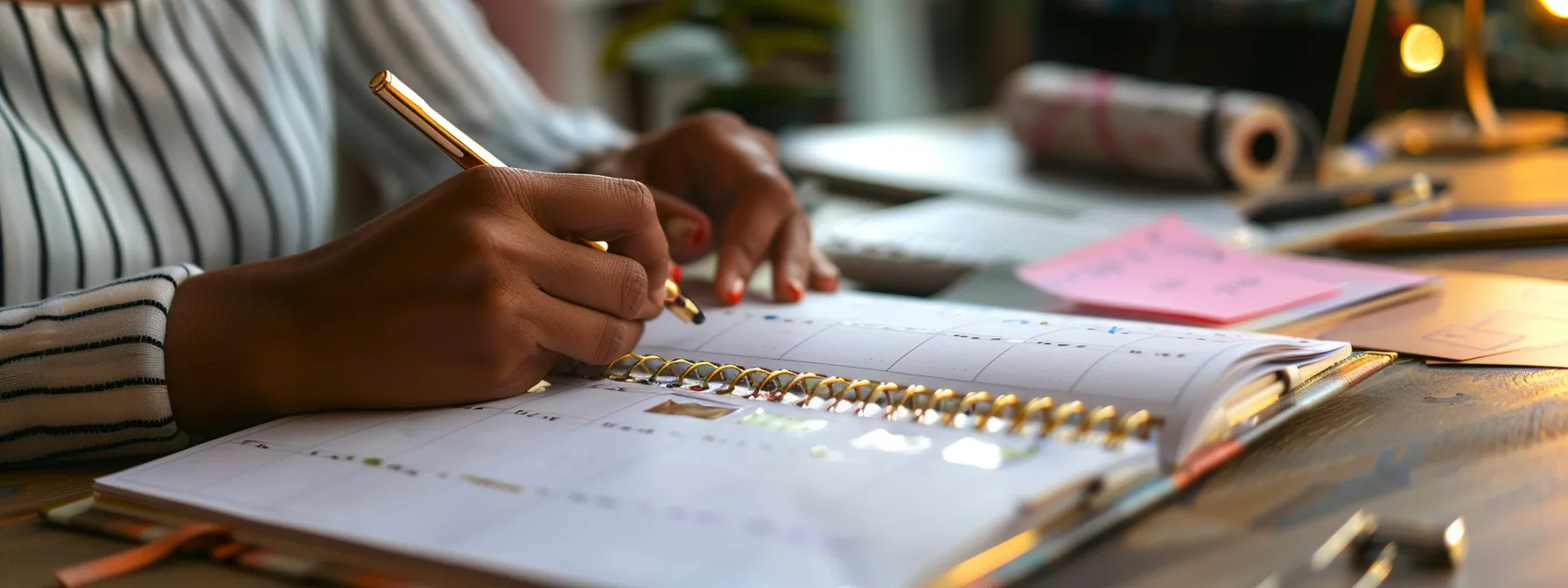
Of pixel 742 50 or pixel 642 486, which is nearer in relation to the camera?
pixel 642 486

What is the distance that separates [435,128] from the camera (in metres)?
0.49

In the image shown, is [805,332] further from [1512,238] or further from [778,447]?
[1512,238]

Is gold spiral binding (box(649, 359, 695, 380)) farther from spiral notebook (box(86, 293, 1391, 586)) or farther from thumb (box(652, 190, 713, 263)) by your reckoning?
thumb (box(652, 190, 713, 263))

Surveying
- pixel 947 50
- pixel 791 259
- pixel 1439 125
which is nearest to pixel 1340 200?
pixel 791 259

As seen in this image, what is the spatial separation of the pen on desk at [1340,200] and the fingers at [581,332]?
579mm

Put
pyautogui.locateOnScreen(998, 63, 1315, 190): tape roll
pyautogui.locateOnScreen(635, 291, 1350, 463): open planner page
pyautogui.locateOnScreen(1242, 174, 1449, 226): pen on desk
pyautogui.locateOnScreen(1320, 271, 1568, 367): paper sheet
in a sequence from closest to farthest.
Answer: pyautogui.locateOnScreen(635, 291, 1350, 463): open planner page
pyautogui.locateOnScreen(1320, 271, 1568, 367): paper sheet
pyautogui.locateOnScreen(1242, 174, 1449, 226): pen on desk
pyautogui.locateOnScreen(998, 63, 1315, 190): tape roll

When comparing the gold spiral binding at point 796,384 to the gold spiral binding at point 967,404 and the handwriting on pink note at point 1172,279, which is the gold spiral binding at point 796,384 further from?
the handwriting on pink note at point 1172,279

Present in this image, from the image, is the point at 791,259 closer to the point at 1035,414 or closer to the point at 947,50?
the point at 1035,414

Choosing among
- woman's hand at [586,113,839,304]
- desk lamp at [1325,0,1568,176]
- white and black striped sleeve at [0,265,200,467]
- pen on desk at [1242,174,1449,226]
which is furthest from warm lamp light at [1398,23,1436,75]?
white and black striped sleeve at [0,265,200,467]

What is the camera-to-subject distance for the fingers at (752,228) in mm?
659

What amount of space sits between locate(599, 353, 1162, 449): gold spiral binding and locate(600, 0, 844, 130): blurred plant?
1.84m

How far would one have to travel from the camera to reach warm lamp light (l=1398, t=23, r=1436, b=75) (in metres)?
1.24

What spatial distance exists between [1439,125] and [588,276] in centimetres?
132

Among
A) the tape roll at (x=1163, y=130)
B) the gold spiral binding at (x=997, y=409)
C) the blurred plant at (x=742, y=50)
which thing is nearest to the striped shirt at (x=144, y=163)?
the gold spiral binding at (x=997, y=409)
